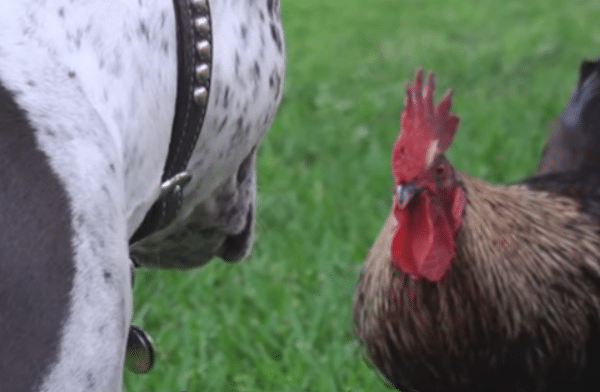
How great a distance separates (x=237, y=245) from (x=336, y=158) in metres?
3.35

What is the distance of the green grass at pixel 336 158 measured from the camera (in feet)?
11.5

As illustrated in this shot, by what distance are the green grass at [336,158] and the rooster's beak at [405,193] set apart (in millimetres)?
746

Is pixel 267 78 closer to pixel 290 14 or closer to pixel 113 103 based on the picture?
pixel 113 103

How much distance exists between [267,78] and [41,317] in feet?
2.21

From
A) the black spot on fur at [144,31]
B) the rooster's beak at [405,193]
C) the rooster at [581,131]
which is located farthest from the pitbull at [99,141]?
the rooster at [581,131]

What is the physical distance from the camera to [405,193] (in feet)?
9.29

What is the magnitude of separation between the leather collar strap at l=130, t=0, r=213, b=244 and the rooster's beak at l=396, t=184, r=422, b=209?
55.8 inches

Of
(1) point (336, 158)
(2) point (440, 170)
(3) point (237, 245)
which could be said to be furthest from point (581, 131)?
(3) point (237, 245)

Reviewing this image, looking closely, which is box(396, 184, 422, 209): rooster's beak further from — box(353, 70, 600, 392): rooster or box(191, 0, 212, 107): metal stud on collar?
box(191, 0, 212, 107): metal stud on collar

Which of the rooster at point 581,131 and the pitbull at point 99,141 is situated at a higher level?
the pitbull at point 99,141

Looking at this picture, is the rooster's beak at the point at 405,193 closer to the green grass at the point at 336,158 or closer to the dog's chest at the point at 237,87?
the green grass at the point at 336,158

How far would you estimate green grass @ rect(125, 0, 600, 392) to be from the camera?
350 centimetres

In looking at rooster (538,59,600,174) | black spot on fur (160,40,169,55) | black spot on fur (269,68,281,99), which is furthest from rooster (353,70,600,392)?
black spot on fur (160,40,169,55)

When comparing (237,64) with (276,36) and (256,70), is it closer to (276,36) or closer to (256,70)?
(256,70)
